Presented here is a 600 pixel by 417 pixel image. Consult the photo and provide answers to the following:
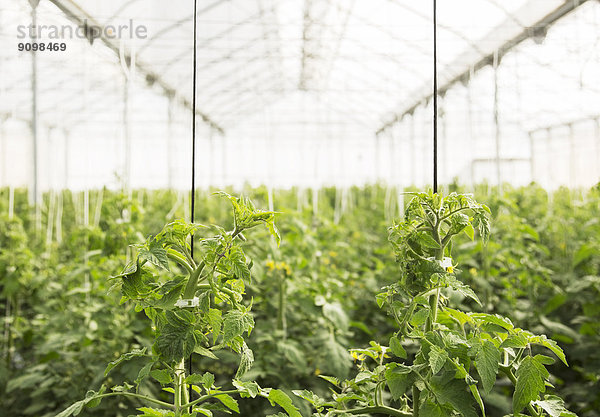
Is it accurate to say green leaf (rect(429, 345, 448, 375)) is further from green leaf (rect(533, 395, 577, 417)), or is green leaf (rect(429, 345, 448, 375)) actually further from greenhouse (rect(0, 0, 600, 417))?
green leaf (rect(533, 395, 577, 417))

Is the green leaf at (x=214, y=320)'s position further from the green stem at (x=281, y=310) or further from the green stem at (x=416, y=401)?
the green stem at (x=281, y=310)

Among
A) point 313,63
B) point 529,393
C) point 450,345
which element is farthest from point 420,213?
point 313,63

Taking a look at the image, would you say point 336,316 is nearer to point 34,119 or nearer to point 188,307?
point 188,307

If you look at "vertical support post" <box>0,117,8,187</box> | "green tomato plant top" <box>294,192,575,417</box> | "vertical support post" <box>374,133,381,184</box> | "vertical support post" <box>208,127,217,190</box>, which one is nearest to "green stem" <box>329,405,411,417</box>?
"green tomato plant top" <box>294,192,575,417</box>

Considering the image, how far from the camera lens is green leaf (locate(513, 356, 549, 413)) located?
1.04 meters

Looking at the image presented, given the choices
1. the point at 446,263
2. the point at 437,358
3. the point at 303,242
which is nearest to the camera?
the point at 437,358

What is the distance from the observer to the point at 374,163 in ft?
37.8

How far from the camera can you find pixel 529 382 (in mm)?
1040

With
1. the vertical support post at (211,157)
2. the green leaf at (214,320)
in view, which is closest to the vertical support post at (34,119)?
the green leaf at (214,320)

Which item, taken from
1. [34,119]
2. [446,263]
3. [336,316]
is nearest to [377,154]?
[34,119]

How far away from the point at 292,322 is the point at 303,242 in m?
0.54

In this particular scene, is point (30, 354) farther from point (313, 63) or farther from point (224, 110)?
point (224, 110)

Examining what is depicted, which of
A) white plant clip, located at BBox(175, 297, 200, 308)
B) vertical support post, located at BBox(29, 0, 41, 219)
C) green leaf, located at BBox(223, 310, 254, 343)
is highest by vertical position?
vertical support post, located at BBox(29, 0, 41, 219)

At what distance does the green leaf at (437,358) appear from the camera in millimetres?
984
